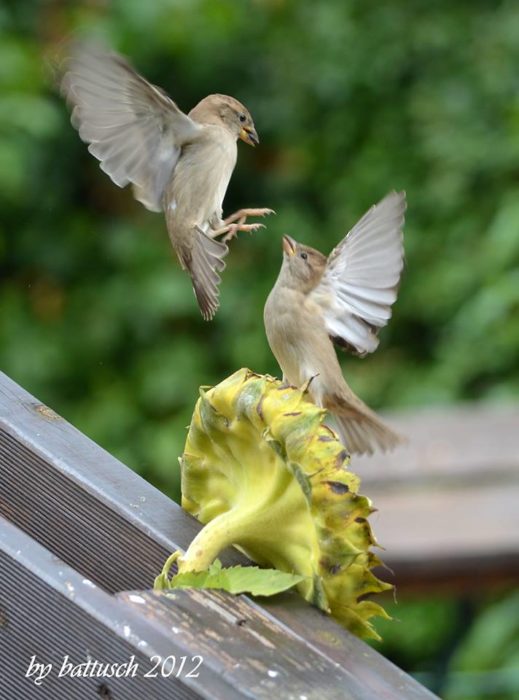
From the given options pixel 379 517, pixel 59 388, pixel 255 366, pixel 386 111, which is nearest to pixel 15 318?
pixel 59 388

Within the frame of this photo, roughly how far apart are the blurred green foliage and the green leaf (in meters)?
3.42

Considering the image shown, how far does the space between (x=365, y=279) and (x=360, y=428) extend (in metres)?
0.35

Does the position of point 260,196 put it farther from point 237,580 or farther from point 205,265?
point 237,580

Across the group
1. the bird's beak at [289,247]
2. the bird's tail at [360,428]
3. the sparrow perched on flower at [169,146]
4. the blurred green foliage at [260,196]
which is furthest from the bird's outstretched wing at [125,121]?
the blurred green foliage at [260,196]

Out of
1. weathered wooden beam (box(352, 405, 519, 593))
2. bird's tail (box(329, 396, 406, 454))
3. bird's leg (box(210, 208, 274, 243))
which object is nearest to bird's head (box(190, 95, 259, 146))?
bird's leg (box(210, 208, 274, 243))

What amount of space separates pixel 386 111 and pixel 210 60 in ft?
2.29

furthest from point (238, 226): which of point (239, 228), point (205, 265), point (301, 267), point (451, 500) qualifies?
point (451, 500)

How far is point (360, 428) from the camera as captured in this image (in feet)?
7.99

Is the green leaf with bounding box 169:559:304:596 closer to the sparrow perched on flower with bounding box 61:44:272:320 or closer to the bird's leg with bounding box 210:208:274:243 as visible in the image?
the bird's leg with bounding box 210:208:274:243

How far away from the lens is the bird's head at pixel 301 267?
232cm

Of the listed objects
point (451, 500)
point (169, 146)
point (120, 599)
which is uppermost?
point (120, 599)

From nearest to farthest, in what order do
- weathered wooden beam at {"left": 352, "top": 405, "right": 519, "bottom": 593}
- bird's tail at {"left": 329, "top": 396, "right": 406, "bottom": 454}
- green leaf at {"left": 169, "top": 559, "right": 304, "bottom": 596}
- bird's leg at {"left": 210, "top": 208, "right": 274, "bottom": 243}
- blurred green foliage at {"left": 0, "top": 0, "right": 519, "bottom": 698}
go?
green leaf at {"left": 169, "top": 559, "right": 304, "bottom": 596} < bird's leg at {"left": 210, "top": 208, "right": 274, "bottom": 243} < bird's tail at {"left": 329, "top": 396, "right": 406, "bottom": 454} < weathered wooden beam at {"left": 352, "top": 405, "right": 519, "bottom": 593} < blurred green foliage at {"left": 0, "top": 0, "right": 519, "bottom": 698}

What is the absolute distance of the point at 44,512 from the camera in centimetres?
132

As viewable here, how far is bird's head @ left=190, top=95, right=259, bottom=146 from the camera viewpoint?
2.22m
